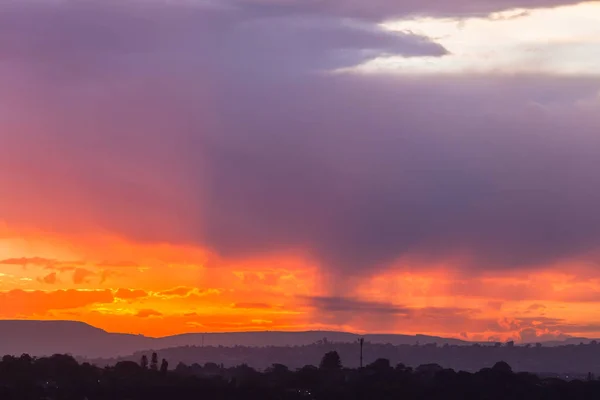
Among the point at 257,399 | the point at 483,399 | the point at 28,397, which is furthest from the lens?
the point at 483,399

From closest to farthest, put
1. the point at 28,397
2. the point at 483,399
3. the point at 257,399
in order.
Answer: the point at 28,397 < the point at 257,399 < the point at 483,399

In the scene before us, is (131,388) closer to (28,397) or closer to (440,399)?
(28,397)

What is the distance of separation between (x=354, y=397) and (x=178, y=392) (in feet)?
96.5

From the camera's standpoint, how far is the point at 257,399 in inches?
7367

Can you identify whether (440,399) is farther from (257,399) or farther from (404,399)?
(257,399)

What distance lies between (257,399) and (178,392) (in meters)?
12.7

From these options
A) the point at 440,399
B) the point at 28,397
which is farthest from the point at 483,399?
the point at 28,397

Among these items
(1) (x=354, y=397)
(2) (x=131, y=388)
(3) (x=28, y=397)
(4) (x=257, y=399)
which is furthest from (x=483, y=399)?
(3) (x=28, y=397)

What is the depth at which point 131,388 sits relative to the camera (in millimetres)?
191750

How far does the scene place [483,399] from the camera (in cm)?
19962

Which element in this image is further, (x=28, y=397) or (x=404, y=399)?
(x=404, y=399)

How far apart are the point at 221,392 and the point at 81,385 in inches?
917

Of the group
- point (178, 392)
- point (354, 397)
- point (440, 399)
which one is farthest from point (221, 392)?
point (440, 399)

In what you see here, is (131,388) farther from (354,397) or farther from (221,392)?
(354,397)
